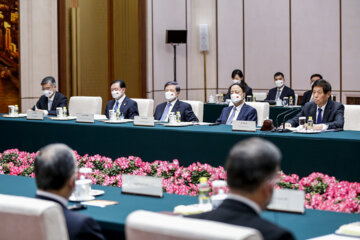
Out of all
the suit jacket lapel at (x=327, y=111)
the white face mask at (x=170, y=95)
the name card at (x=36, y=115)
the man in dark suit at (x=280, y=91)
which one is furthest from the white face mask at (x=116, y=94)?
the man in dark suit at (x=280, y=91)

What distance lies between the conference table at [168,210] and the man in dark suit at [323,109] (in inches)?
140

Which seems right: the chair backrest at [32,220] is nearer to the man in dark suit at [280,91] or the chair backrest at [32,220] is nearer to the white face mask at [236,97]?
the white face mask at [236,97]

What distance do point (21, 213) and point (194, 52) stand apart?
11653mm

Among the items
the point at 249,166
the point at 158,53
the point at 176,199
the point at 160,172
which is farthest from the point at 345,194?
the point at 158,53

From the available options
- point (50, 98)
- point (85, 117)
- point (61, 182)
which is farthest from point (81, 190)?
point (50, 98)

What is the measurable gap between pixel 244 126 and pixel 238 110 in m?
1.35

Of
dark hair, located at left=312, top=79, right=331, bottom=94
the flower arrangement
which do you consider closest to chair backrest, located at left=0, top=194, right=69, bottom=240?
the flower arrangement

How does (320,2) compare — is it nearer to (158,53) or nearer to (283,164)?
(158,53)

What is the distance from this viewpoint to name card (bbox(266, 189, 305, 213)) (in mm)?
2816

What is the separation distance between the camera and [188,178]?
4.58 m

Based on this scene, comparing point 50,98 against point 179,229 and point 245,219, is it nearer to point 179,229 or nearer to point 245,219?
point 245,219

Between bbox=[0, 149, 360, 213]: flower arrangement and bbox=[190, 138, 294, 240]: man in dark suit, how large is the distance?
139 cm

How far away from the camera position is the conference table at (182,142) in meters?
5.43

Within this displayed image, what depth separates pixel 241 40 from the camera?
1355cm
